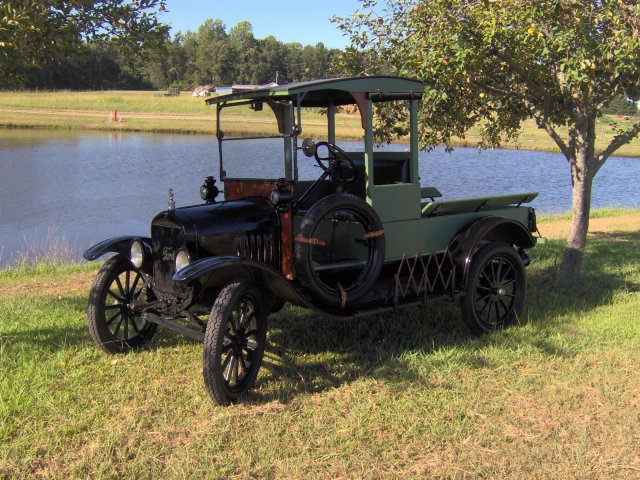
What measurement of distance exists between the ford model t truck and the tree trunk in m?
1.65

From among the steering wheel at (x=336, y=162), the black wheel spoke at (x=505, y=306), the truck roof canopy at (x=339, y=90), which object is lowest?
the black wheel spoke at (x=505, y=306)

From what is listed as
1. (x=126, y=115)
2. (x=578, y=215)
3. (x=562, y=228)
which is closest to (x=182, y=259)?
(x=578, y=215)

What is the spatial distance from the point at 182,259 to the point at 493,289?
2934 millimetres

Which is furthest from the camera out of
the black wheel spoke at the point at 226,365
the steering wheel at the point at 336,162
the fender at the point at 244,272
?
the steering wheel at the point at 336,162

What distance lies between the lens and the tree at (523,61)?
5.65 m

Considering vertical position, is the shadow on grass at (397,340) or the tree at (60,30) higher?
the tree at (60,30)

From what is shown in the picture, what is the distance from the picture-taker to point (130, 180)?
19641mm

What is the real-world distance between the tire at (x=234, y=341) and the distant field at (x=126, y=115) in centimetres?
2637

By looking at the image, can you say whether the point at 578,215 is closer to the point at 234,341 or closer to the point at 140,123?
the point at 234,341

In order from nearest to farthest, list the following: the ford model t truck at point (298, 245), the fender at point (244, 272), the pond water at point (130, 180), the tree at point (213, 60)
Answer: the fender at point (244, 272)
the ford model t truck at point (298, 245)
the pond water at point (130, 180)
the tree at point (213, 60)

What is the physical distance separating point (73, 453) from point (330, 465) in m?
1.41

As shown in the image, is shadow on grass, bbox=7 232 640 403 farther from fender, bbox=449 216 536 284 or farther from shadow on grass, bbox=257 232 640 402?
fender, bbox=449 216 536 284

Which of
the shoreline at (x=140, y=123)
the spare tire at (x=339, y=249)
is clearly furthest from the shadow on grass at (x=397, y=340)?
the shoreline at (x=140, y=123)

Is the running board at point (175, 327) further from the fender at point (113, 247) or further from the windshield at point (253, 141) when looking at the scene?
the windshield at point (253, 141)
